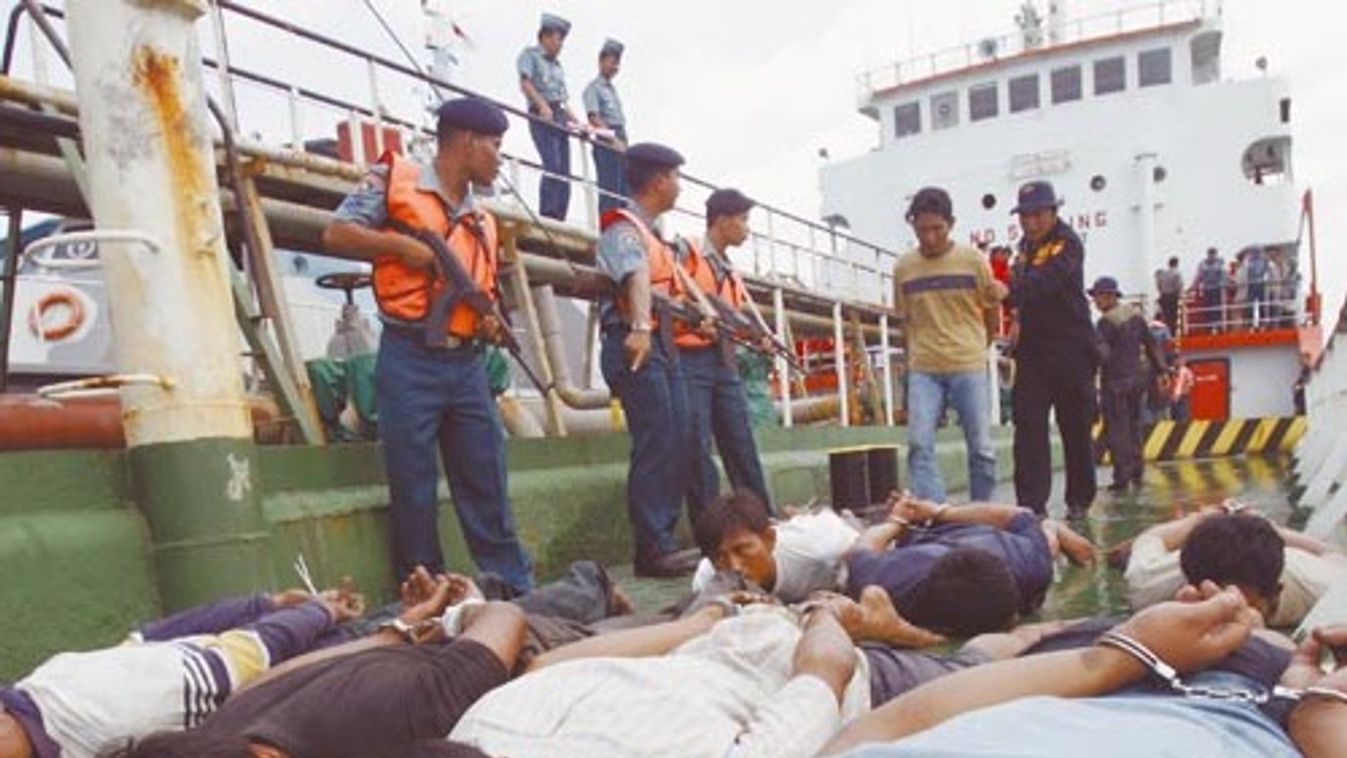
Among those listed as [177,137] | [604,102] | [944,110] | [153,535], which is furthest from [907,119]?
[153,535]

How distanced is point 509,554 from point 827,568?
1058mm

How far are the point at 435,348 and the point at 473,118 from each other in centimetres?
77

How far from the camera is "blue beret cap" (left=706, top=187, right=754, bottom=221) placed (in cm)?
537

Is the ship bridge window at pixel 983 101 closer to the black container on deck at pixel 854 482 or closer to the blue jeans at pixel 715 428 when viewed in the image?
the black container on deck at pixel 854 482

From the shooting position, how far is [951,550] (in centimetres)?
346

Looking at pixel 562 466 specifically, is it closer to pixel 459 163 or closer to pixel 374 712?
pixel 459 163

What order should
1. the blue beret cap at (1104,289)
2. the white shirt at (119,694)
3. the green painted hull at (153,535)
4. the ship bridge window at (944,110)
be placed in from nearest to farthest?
the white shirt at (119,694)
the green painted hull at (153,535)
the blue beret cap at (1104,289)
the ship bridge window at (944,110)

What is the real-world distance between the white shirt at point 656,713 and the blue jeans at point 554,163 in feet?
17.9

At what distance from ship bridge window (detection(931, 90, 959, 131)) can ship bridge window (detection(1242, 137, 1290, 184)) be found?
4658 millimetres

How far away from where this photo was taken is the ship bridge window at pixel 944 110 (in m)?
20.2

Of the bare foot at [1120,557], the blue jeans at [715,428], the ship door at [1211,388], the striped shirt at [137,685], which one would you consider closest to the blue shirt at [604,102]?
the blue jeans at [715,428]

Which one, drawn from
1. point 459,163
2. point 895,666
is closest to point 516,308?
point 459,163

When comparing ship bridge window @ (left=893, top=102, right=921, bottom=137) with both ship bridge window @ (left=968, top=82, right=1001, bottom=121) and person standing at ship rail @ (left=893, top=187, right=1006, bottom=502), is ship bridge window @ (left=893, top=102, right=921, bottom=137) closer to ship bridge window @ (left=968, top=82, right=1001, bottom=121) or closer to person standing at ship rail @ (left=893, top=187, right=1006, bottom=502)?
ship bridge window @ (left=968, top=82, right=1001, bottom=121)

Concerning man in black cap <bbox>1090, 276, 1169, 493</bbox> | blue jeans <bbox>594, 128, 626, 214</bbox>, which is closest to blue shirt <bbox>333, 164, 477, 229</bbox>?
blue jeans <bbox>594, 128, 626, 214</bbox>
